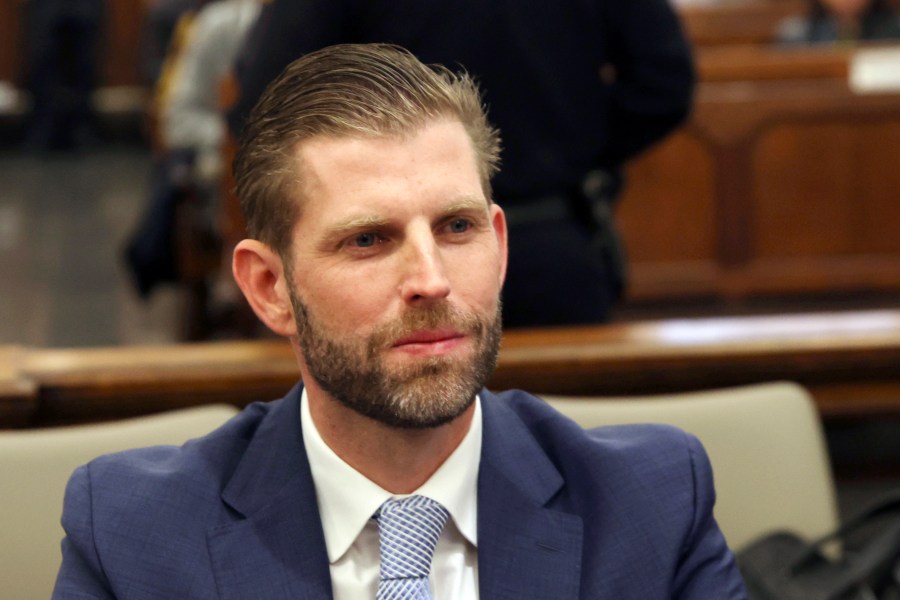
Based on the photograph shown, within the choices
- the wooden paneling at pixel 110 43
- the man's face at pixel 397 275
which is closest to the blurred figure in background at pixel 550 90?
the man's face at pixel 397 275

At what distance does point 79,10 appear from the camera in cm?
1230

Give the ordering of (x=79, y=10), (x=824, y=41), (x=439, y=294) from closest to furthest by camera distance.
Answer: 1. (x=439, y=294)
2. (x=824, y=41)
3. (x=79, y=10)

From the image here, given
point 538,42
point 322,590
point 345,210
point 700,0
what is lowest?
point 700,0

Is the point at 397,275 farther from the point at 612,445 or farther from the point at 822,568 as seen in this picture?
the point at 822,568

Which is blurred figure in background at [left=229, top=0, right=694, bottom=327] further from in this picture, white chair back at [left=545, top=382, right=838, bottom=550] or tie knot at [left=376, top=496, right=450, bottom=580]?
tie knot at [left=376, top=496, right=450, bottom=580]

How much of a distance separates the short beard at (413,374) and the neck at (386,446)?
0.27 ft

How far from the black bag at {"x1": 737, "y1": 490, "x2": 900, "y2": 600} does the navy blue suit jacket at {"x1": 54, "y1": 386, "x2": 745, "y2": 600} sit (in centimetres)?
54

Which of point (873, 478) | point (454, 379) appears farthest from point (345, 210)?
point (873, 478)

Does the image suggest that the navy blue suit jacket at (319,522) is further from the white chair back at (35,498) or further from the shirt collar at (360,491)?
the white chair back at (35,498)

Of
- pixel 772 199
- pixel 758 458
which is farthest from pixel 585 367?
pixel 772 199

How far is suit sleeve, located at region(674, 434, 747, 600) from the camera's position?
5.31 feet

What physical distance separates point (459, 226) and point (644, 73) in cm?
194

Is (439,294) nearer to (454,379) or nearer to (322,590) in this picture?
(454,379)

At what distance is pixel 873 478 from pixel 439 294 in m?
1.75
